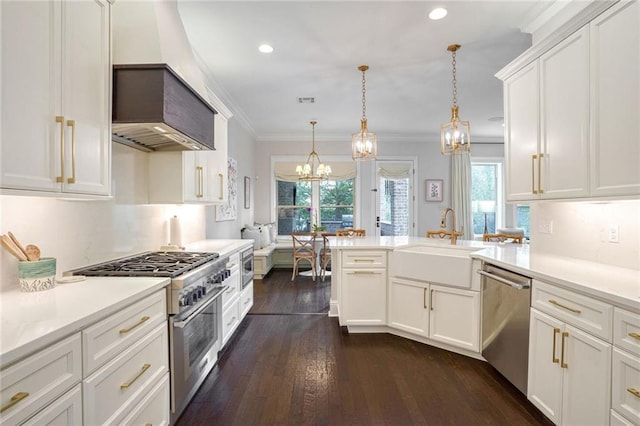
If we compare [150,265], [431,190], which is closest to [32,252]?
[150,265]

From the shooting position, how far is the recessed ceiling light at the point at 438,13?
2492mm

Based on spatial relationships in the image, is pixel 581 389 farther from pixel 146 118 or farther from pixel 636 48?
pixel 146 118

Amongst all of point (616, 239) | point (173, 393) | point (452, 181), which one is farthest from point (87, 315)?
point (452, 181)

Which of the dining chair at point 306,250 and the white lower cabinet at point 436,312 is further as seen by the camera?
the dining chair at point 306,250

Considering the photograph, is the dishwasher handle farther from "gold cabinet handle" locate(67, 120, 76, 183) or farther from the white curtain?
the white curtain

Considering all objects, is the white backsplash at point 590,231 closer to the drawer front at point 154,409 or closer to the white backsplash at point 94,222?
the drawer front at point 154,409

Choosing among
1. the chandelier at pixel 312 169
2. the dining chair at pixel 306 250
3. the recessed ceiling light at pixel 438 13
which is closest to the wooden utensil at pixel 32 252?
the recessed ceiling light at pixel 438 13

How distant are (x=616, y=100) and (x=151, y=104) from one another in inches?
98.8

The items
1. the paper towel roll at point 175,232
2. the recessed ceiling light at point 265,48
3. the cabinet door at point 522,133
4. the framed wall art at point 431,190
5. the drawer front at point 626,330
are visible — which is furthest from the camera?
the framed wall art at point 431,190

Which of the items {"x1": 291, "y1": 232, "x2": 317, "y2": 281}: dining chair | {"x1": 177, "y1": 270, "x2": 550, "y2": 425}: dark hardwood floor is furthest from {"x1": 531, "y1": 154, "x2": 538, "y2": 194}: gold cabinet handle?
{"x1": 291, "y1": 232, "x2": 317, "y2": 281}: dining chair

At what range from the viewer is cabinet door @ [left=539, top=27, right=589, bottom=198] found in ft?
5.89

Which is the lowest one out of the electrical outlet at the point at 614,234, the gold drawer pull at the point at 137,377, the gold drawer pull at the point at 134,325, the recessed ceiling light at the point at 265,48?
the gold drawer pull at the point at 137,377

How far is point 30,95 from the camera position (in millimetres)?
1192

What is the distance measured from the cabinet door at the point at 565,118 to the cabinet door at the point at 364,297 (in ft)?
5.24
